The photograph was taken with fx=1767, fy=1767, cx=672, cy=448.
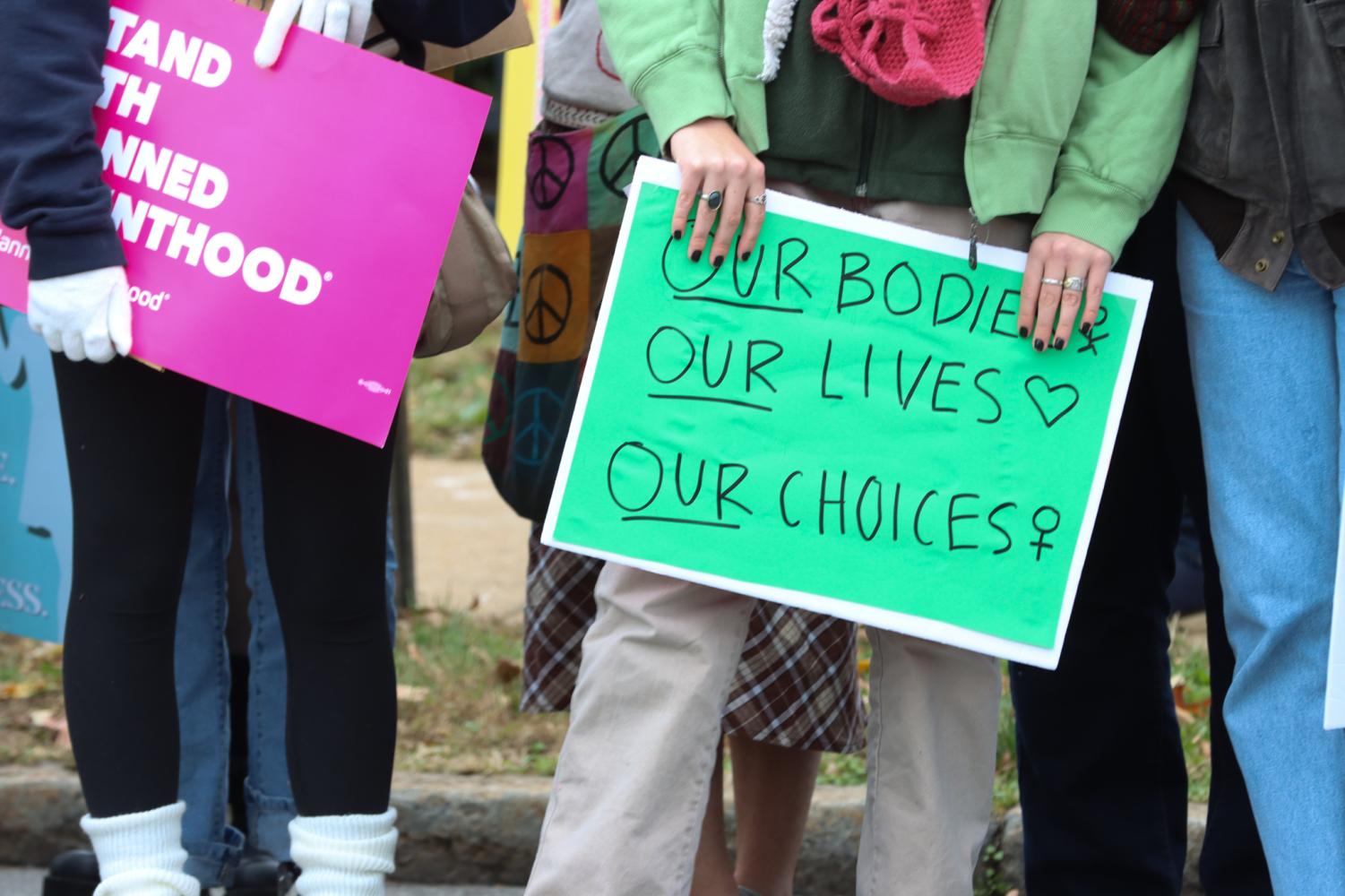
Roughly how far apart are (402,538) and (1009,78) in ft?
8.10

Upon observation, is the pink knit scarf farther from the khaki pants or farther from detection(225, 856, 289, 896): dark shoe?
detection(225, 856, 289, 896): dark shoe

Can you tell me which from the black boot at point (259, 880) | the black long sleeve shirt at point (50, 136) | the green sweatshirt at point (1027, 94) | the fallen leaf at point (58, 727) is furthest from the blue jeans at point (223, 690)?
the green sweatshirt at point (1027, 94)

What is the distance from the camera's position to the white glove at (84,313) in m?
2.14

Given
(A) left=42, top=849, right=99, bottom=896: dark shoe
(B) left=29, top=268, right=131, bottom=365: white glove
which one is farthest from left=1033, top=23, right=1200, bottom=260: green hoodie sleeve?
(A) left=42, top=849, right=99, bottom=896: dark shoe

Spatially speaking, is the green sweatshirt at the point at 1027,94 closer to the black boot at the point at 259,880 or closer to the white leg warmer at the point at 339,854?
the white leg warmer at the point at 339,854

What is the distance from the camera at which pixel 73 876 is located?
8.18 ft

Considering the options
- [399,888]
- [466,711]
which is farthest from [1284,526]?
[466,711]

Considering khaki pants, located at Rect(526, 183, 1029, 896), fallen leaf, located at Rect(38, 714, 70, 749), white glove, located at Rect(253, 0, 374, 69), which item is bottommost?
fallen leaf, located at Rect(38, 714, 70, 749)

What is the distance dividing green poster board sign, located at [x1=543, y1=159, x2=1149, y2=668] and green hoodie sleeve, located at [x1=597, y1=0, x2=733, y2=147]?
175mm

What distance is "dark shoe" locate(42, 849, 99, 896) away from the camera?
8.14ft

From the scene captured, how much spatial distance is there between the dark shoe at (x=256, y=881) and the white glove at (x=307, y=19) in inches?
45.2

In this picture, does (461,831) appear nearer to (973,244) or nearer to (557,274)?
(557,274)

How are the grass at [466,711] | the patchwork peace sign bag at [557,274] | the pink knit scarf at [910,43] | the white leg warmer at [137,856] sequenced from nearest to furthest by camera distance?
the pink knit scarf at [910,43] < the white leg warmer at [137,856] < the patchwork peace sign bag at [557,274] < the grass at [466,711]

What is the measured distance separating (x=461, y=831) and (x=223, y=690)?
0.56 meters
